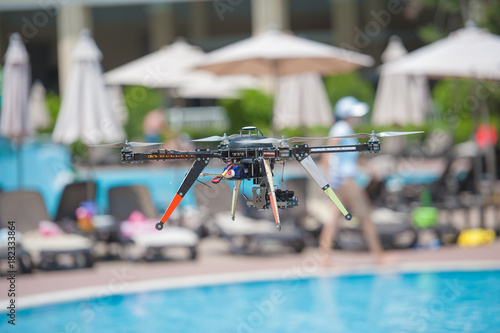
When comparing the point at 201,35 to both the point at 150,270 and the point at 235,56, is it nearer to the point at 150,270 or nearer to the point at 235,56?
the point at 235,56

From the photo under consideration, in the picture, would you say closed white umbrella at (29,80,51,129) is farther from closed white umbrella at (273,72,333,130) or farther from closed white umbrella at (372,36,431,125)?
closed white umbrella at (372,36,431,125)

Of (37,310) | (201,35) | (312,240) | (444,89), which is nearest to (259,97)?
(444,89)

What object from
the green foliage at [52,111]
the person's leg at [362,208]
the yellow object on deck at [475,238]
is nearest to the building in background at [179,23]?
the green foliage at [52,111]

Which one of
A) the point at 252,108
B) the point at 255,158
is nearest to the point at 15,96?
the point at 255,158

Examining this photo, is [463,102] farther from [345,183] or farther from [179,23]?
[179,23]

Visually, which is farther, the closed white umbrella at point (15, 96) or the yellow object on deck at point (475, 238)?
the closed white umbrella at point (15, 96)

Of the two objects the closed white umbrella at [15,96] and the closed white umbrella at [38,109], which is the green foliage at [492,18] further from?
the closed white umbrella at [38,109]
